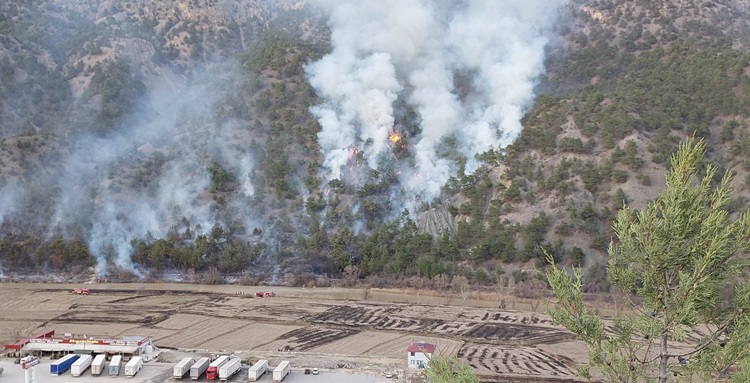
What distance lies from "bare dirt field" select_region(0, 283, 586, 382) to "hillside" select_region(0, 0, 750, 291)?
22.2 ft

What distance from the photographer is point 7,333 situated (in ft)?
143

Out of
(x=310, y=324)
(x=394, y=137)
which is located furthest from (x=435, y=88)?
(x=310, y=324)

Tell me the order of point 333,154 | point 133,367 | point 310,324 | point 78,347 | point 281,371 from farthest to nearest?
point 333,154 → point 310,324 → point 78,347 → point 133,367 → point 281,371

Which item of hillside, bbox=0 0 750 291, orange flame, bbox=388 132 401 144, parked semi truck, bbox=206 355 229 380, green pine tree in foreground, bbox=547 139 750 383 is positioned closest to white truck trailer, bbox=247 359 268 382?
parked semi truck, bbox=206 355 229 380

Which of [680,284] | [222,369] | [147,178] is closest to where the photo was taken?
[680,284]

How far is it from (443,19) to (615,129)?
126 feet

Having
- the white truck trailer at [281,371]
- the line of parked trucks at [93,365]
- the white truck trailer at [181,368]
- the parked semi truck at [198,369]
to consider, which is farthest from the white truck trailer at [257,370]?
the line of parked trucks at [93,365]

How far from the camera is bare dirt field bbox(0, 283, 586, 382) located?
126 feet

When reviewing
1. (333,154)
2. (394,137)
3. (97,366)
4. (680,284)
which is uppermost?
(394,137)

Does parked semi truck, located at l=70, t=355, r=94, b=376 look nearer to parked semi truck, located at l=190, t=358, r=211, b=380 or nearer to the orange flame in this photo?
parked semi truck, located at l=190, t=358, r=211, b=380

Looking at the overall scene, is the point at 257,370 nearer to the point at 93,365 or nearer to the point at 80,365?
the point at 93,365

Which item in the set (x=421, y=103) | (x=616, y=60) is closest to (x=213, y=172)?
(x=421, y=103)

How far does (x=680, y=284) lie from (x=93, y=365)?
3123cm

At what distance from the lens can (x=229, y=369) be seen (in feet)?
109
